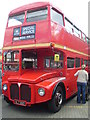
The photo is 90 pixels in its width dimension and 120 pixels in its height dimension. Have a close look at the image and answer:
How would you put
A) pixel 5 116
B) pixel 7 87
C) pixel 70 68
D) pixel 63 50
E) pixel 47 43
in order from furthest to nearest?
pixel 70 68, pixel 63 50, pixel 7 87, pixel 47 43, pixel 5 116

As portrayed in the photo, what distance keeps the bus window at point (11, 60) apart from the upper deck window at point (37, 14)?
1.38m

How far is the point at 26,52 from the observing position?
577 centimetres

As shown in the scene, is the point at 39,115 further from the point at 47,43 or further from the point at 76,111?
the point at 47,43

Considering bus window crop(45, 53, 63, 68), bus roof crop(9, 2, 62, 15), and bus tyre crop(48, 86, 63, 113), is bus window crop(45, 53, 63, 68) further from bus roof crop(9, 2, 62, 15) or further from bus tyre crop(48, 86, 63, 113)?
bus roof crop(9, 2, 62, 15)

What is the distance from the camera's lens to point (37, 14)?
17.4 feet

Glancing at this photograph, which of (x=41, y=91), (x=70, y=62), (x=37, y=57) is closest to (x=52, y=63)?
(x=37, y=57)

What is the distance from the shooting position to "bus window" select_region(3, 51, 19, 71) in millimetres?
5245

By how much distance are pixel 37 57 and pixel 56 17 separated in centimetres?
184

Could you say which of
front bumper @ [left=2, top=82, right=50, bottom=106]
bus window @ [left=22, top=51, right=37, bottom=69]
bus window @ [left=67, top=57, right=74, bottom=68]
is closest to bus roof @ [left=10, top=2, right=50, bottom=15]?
bus window @ [left=22, top=51, right=37, bottom=69]

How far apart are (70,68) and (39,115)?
2.54 m

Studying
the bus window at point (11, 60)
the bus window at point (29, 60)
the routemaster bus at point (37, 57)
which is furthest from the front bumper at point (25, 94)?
the bus window at point (29, 60)

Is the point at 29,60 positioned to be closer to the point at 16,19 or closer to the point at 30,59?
the point at 30,59

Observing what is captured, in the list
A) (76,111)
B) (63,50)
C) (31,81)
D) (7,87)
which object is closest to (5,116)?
(7,87)

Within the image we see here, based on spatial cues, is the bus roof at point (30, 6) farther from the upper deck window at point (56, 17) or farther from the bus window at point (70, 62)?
the bus window at point (70, 62)
